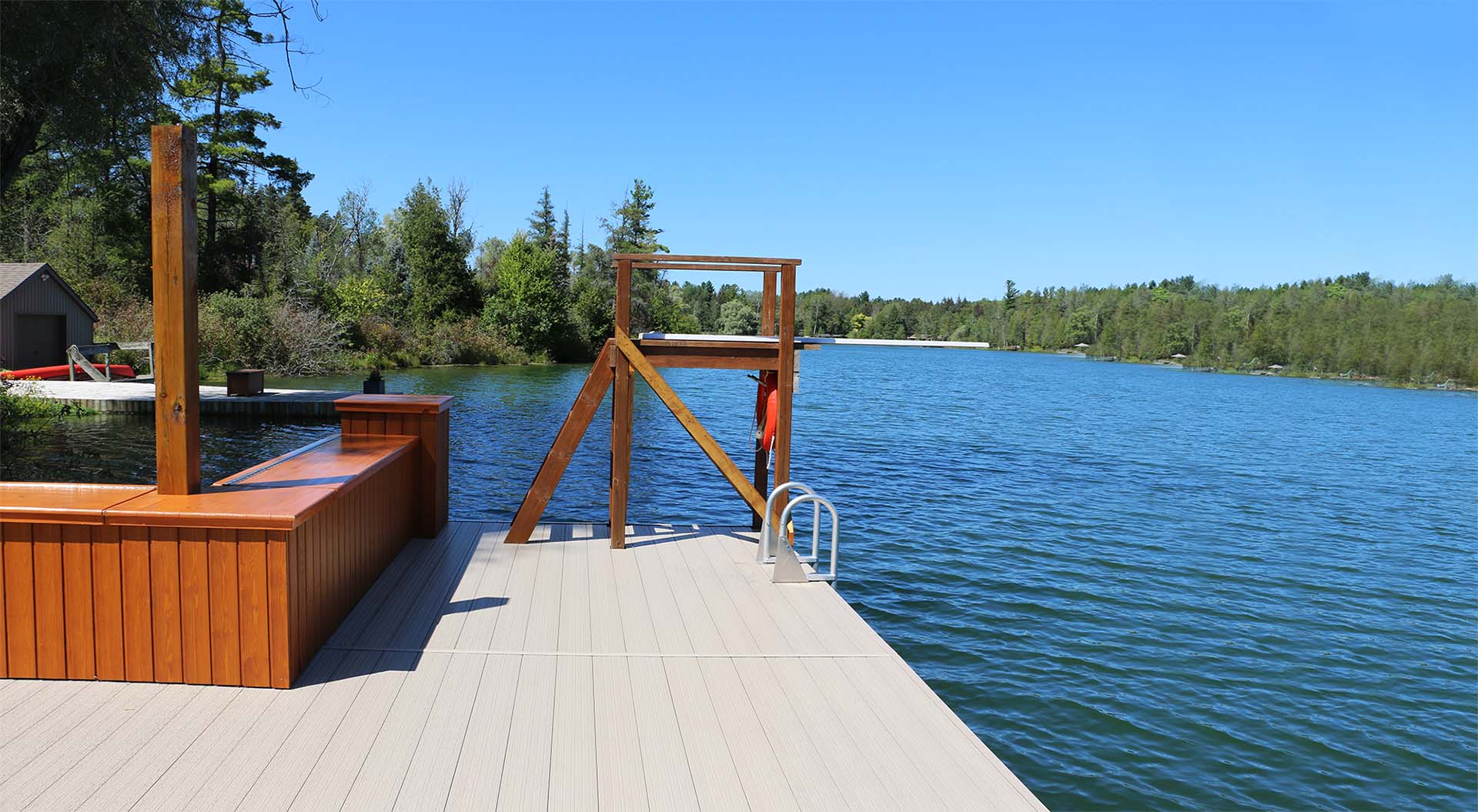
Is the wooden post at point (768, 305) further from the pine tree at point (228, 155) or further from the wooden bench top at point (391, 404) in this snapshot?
the pine tree at point (228, 155)

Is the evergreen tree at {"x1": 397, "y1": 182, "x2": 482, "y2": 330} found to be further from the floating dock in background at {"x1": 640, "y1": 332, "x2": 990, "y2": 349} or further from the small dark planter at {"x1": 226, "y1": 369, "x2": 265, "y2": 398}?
the floating dock in background at {"x1": 640, "y1": 332, "x2": 990, "y2": 349}

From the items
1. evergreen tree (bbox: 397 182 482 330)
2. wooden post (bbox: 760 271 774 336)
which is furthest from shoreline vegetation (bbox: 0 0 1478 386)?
wooden post (bbox: 760 271 774 336)

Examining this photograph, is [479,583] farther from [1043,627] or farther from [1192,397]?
[1192,397]

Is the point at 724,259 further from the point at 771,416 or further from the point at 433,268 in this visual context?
the point at 433,268

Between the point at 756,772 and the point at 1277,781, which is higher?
the point at 756,772

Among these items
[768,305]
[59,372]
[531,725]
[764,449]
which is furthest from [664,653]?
[59,372]

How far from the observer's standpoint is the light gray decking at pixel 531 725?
10.2ft

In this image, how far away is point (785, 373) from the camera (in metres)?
6.80

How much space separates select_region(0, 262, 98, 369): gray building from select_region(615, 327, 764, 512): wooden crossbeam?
22606 millimetres

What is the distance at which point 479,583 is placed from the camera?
5.77m

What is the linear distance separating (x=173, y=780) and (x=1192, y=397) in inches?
2091

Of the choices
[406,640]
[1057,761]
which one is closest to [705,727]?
[406,640]

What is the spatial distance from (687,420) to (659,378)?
15.5 inches

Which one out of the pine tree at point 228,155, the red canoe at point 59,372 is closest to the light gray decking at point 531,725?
the red canoe at point 59,372
